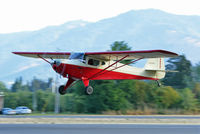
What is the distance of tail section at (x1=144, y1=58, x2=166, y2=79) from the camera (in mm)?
24523

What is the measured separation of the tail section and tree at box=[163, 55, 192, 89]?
→ 29.3 meters

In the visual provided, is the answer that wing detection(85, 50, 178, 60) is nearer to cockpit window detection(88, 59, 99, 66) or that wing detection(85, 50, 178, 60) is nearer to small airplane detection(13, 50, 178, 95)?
small airplane detection(13, 50, 178, 95)

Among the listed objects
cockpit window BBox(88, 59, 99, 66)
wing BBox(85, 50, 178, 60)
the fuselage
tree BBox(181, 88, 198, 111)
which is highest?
wing BBox(85, 50, 178, 60)

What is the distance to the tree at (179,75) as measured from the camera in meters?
57.2

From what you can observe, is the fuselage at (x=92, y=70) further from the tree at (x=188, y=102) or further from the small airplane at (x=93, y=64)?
the tree at (x=188, y=102)

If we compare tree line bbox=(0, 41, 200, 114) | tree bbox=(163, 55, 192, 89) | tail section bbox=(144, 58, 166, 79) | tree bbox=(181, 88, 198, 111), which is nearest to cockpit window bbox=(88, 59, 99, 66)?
tail section bbox=(144, 58, 166, 79)

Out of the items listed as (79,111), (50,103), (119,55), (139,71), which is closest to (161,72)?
(139,71)

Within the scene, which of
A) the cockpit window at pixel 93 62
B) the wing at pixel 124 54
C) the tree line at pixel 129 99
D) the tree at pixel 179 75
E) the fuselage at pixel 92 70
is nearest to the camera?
the wing at pixel 124 54

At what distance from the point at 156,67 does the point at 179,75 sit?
38089mm

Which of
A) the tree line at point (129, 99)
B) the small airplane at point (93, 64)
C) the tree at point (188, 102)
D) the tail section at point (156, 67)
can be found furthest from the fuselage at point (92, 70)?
the tree at point (188, 102)

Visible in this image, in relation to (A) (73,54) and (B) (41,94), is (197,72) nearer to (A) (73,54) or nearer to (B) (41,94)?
(B) (41,94)

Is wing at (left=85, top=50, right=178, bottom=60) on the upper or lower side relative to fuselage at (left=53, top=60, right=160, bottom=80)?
A: upper

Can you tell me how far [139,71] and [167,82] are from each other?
117 feet

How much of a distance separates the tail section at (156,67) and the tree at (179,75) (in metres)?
29.3
